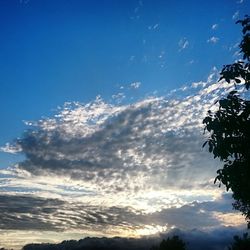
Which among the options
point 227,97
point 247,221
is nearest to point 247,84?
point 227,97

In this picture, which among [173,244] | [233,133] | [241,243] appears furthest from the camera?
[173,244]

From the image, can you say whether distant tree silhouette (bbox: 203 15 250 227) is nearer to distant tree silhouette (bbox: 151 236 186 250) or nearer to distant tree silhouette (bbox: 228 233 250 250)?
distant tree silhouette (bbox: 228 233 250 250)

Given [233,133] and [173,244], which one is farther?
[173,244]

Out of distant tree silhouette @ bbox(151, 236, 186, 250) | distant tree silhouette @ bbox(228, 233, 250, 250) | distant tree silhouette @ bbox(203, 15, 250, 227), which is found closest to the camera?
distant tree silhouette @ bbox(203, 15, 250, 227)

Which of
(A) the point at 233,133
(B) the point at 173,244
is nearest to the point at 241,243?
(B) the point at 173,244

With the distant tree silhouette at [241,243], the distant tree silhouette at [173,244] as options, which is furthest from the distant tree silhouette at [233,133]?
the distant tree silhouette at [173,244]

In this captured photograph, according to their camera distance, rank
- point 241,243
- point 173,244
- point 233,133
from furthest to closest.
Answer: point 173,244
point 241,243
point 233,133

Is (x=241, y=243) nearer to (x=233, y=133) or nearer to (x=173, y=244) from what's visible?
(x=173, y=244)

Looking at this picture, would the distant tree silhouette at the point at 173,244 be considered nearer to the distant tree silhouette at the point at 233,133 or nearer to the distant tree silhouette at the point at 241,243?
the distant tree silhouette at the point at 241,243

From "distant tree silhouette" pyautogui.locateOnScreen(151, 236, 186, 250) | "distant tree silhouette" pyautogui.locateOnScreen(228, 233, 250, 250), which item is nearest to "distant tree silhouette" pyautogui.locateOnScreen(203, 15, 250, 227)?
"distant tree silhouette" pyautogui.locateOnScreen(228, 233, 250, 250)

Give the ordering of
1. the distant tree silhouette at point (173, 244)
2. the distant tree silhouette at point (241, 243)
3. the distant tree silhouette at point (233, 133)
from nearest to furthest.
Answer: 1. the distant tree silhouette at point (233, 133)
2. the distant tree silhouette at point (241, 243)
3. the distant tree silhouette at point (173, 244)

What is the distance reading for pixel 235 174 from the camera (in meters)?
17.7

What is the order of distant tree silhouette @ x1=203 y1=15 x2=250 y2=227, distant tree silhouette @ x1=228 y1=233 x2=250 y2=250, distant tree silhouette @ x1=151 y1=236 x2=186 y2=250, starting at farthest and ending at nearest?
distant tree silhouette @ x1=151 y1=236 x2=186 y2=250 → distant tree silhouette @ x1=228 y1=233 x2=250 y2=250 → distant tree silhouette @ x1=203 y1=15 x2=250 y2=227

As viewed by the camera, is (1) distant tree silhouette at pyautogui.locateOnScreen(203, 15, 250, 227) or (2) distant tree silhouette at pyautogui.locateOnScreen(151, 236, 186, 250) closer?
(1) distant tree silhouette at pyautogui.locateOnScreen(203, 15, 250, 227)
